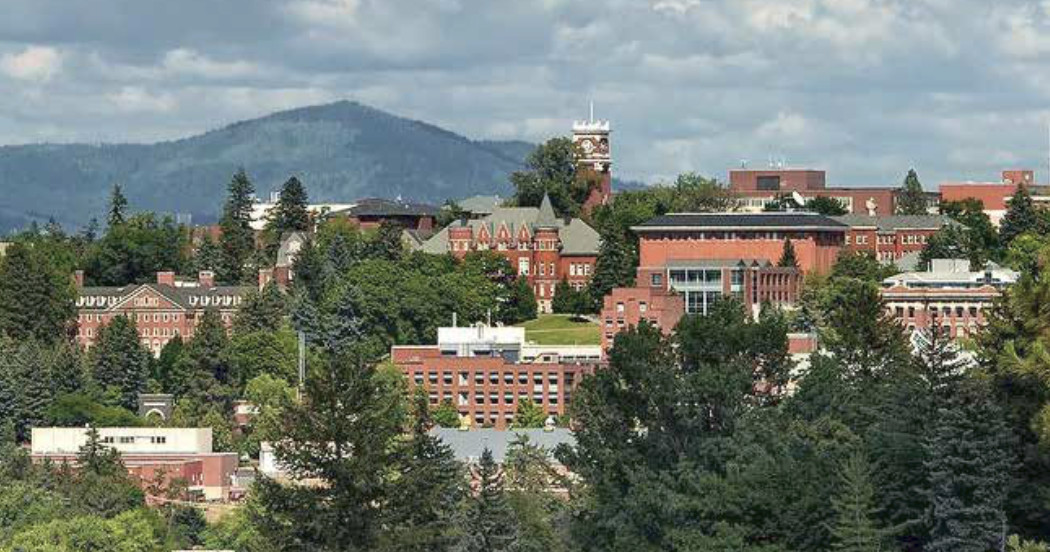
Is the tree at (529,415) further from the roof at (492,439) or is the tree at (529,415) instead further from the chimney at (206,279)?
the chimney at (206,279)

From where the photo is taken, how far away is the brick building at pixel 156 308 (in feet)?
575

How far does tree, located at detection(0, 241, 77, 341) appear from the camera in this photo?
167625 millimetres

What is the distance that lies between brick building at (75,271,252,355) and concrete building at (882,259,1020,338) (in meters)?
36.6

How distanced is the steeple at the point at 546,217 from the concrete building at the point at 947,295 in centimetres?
2618

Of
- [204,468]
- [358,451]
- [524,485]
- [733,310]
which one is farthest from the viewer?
[204,468]

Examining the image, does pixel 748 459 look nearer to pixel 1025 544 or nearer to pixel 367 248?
pixel 1025 544

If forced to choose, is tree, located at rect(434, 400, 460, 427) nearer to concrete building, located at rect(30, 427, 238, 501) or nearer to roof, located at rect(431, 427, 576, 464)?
roof, located at rect(431, 427, 576, 464)

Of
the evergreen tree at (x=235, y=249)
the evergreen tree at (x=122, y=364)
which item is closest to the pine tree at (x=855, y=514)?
the evergreen tree at (x=122, y=364)

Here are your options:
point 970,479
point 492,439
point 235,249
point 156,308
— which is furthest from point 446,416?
point 970,479

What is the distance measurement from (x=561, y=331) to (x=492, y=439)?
30709 millimetres

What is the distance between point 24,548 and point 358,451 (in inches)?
1787

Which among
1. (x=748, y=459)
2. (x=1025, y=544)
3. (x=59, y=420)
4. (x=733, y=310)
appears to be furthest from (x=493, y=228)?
(x=1025, y=544)

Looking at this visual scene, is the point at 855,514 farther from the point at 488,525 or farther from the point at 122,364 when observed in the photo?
the point at 122,364

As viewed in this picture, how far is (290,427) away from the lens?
62344 millimetres
